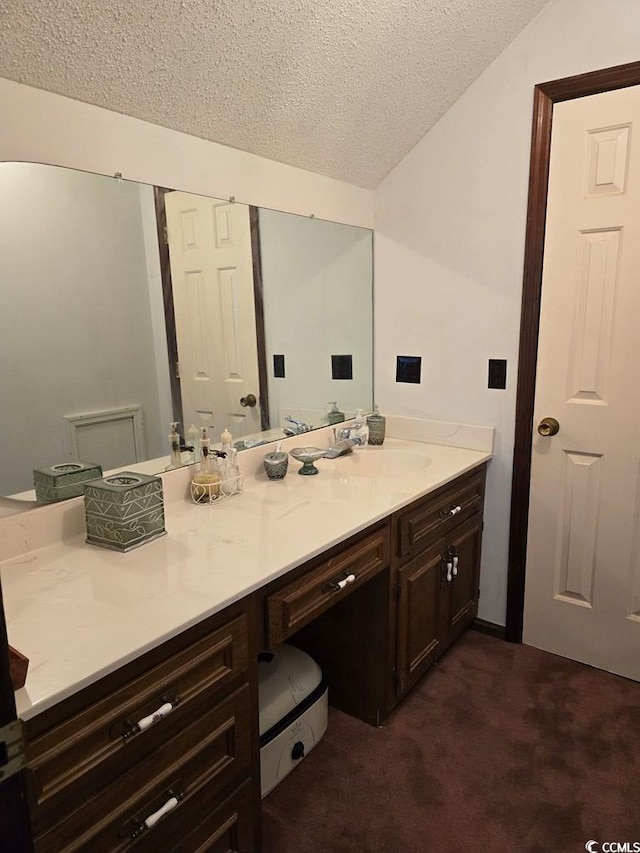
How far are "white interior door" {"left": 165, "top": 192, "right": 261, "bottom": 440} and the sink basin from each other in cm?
40

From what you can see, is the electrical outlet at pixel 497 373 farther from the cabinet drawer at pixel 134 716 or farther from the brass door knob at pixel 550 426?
the cabinet drawer at pixel 134 716

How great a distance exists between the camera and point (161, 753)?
1.05 metres

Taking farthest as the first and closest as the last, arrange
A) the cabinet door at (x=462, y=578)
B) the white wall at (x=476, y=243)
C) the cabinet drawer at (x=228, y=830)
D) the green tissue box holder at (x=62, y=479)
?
the cabinet door at (x=462, y=578)
the white wall at (x=476, y=243)
the green tissue box holder at (x=62, y=479)
the cabinet drawer at (x=228, y=830)

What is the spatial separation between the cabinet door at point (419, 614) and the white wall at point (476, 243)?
1.42 ft

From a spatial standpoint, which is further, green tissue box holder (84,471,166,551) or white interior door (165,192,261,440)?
white interior door (165,192,261,440)

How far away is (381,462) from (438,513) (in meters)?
0.41

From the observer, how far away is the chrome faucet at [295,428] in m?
2.18

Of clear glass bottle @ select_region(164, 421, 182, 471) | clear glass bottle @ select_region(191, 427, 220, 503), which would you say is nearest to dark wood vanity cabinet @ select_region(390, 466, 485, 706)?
clear glass bottle @ select_region(191, 427, 220, 503)

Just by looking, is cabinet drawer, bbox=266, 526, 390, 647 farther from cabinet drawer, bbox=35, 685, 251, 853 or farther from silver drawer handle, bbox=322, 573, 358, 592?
cabinet drawer, bbox=35, 685, 251, 853

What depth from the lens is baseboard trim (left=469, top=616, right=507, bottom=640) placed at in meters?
2.35

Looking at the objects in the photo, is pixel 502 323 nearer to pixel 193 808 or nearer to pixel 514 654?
pixel 514 654

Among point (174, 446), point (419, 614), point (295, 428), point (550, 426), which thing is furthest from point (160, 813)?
point (550, 426)

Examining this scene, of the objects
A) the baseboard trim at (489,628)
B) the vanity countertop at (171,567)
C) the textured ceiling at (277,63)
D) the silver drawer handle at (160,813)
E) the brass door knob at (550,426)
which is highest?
the textured ceiling at (277,63)

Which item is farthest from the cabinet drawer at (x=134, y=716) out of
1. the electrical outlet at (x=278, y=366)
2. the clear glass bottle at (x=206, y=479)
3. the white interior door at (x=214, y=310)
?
the electrical outlet at (x=278, y=366)
